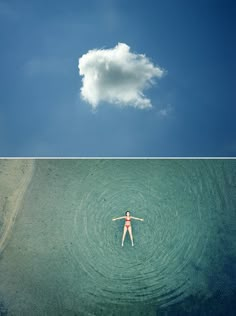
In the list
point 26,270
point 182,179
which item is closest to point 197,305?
point 182,179

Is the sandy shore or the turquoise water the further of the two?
the sandy shore

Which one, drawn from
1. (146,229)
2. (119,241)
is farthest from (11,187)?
(146,229)

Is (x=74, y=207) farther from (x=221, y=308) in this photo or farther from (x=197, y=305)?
(x=221, y=308)

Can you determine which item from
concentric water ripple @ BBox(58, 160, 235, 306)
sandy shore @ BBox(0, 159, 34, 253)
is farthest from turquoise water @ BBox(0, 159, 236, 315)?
sandy shore @ BBox(0, 159, 34, 253)

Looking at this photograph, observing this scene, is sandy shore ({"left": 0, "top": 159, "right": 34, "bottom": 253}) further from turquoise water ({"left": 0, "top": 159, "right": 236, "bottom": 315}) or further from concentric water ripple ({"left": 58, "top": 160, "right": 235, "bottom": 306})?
concentric water ripple ({"left": 58, "top": 160, "right": 235, "bottom": 306})

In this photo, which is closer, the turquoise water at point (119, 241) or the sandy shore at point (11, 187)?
the turquoise water at point (119, 241)

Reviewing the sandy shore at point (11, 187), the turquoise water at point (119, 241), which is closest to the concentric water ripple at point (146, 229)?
the turquoise water at point (119, 241)

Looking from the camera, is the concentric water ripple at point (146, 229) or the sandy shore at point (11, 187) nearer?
the concentric water ripple at point (146, 229)

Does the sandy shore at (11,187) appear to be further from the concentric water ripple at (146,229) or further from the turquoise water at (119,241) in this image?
the concentric water ripple at (146,229)
